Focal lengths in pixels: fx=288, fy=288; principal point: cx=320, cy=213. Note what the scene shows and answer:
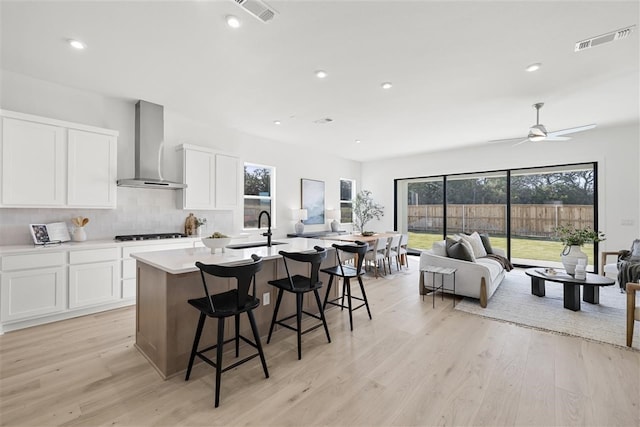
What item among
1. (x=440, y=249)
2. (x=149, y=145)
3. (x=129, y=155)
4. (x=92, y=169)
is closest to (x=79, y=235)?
(x=92, y=169)

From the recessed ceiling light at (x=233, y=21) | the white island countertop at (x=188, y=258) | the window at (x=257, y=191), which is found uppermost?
the recessed ceiling light at (x=233, y=21)

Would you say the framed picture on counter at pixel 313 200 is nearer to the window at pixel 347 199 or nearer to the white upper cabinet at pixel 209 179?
the window at pixel 347 199

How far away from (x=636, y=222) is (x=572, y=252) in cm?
247

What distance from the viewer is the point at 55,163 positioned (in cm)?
338

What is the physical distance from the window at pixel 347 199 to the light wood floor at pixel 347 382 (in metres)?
5.55

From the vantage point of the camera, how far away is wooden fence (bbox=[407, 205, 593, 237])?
586 cm

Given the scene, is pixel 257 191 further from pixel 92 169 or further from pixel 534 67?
pixel 534 67

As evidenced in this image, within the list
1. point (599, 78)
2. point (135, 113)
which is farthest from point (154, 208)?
point (599, 78)

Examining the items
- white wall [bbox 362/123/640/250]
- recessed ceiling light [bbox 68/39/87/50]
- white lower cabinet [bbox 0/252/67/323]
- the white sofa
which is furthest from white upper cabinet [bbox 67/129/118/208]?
white wall [bbox 362/123/640/250]

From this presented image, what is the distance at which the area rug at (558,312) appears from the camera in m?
3.05

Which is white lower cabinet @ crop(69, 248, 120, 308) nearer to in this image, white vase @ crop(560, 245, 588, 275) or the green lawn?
white vase @ crop(560, 245, 588, 275)

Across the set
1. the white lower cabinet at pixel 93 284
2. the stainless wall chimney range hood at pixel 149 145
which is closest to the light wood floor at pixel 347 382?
the white lower cabinet at pixel 93 284

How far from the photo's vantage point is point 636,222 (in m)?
5.07

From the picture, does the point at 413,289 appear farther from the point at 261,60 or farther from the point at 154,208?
the point at 154,208
